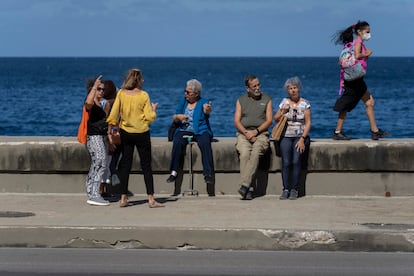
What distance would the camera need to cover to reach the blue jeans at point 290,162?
12172 millimetres

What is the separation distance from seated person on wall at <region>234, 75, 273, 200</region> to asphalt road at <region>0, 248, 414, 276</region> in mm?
2484

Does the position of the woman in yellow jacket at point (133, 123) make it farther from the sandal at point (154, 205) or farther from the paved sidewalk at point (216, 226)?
the paved sidewalk at point (216, 226)

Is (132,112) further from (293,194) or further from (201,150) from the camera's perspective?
(293,194)

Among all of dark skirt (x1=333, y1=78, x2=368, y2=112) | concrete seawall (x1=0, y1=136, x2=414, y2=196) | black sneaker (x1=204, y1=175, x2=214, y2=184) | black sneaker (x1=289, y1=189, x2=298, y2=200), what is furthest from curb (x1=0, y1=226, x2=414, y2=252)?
dark skirt (x1=333, y1=78, x2=368, y2=112)

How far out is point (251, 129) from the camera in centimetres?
1255

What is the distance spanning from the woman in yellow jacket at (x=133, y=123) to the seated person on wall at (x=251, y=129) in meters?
Result: 1.22

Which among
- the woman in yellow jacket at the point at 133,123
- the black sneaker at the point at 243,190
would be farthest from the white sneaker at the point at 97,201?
the black sneaker at the point at 243,190

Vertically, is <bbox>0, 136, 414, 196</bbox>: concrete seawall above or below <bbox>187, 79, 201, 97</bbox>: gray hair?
below

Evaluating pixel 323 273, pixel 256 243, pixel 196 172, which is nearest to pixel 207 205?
pixel 196 172

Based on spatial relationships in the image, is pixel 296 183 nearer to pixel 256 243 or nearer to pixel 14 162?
pixel 256 243

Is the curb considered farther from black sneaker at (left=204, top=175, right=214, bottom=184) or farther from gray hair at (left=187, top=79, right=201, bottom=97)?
gray hair at (left=187, top=79, right=201, bottom=97)

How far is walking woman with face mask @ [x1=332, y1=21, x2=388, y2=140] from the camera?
13000 mm

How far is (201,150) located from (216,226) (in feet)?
7.83

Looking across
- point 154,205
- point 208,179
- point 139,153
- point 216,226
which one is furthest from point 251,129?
point 216,226
